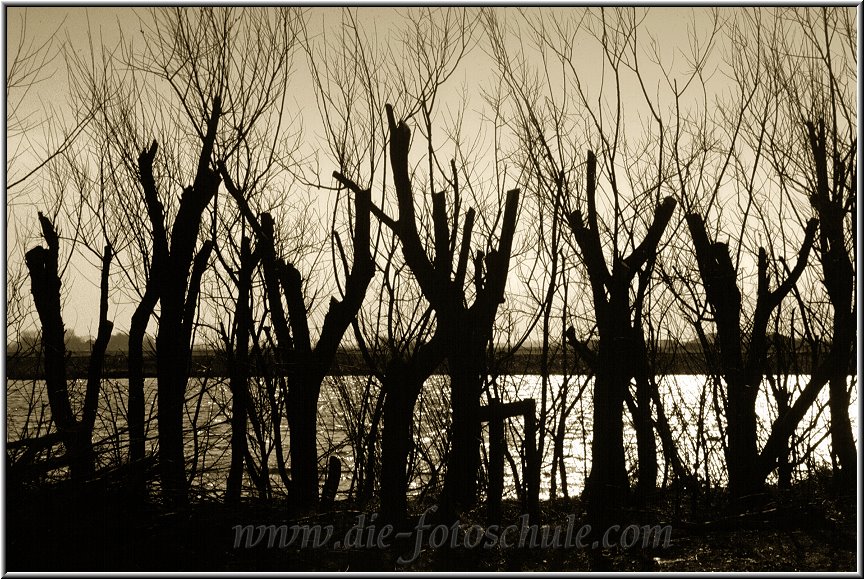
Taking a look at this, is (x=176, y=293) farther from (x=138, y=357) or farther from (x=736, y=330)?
(x=736, y=330)

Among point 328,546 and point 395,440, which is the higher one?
point 395,440

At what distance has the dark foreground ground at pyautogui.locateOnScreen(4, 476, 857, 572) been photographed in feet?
14.3

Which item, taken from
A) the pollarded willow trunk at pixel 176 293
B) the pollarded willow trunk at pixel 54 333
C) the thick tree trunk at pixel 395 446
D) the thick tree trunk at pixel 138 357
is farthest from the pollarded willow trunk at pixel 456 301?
the pollarded willow trunk at pixel 54 333

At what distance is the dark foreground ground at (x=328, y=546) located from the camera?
435 cm

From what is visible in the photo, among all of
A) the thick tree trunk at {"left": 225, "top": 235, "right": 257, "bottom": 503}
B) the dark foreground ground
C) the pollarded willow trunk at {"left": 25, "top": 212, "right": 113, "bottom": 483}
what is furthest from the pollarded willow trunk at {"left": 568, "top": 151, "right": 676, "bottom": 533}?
the pollarded willow trunk at {"left": 25, "top": 212, "right": 113, "bottom": 483}

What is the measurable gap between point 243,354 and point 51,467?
10.5ft

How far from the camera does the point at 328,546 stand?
5.13 metres

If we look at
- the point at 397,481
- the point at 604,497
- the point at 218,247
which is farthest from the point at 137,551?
the point at 218,247

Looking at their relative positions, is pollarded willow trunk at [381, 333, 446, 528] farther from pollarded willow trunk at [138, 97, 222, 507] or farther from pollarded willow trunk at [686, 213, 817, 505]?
pollarded willow trunk at [686, 213, 817, 505]

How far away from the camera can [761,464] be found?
6883 millimetres

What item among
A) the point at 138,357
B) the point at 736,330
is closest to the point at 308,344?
the point at 138,357

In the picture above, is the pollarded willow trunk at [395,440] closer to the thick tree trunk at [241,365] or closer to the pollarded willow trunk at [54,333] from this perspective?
the thick tree trunk at [241,365]

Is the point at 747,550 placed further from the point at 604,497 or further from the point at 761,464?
the point at 761,464

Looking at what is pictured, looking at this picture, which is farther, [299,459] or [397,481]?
[299,459]
